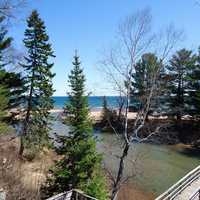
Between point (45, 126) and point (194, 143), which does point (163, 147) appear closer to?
point (194, 143)

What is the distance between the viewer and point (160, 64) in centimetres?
1369

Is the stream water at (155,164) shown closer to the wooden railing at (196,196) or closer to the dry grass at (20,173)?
the dry grass at (20,173)

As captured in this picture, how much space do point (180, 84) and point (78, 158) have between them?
25.6 metres

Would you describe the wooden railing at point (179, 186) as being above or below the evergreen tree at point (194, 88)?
below

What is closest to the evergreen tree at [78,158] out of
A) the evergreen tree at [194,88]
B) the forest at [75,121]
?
the forest at [75,121]

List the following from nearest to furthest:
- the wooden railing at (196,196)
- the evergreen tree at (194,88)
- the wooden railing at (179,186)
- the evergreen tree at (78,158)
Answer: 1. the wooden railing at (179,186)
2. the wooden railing at (196,196)
3. the evergreen tree at (78,158)
4. the evergreen tree at (194,88)

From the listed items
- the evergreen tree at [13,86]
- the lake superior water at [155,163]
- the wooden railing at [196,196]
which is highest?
the evergreen tree at [13,86]

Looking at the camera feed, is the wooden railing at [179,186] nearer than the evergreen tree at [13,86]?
Yes

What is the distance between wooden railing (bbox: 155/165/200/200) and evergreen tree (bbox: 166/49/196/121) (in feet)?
68.6

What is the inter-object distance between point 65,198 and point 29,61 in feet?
51.2

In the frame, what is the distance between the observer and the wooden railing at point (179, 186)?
11.3 m

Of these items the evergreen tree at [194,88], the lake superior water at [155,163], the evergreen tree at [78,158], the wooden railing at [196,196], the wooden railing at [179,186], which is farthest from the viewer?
the evergreen tree at [194,88]

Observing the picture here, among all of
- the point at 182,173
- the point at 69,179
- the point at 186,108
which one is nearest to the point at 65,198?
the point at 69,179

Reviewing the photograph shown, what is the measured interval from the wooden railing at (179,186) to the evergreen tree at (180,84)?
68.6 feet
